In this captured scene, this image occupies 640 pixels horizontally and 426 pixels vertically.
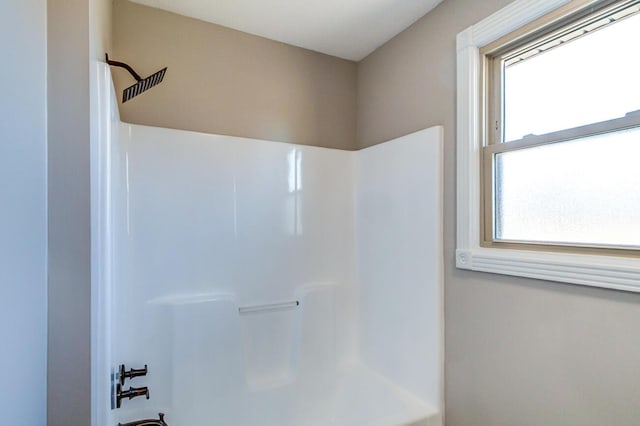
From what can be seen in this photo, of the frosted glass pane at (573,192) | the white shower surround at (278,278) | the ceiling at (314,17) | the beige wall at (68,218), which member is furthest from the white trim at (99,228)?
the frosted glass pane at (573,192)

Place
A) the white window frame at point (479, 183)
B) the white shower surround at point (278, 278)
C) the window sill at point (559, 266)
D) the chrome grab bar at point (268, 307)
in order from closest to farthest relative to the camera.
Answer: the window sill at point (559, 266), the white window frame at point (479, 183), the white shower surround at point (278, 278), the chrome grab bar at point (268, 307)

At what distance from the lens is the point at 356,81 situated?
2381 millimetres

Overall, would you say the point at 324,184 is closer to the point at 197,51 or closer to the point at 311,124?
the point at 311,124

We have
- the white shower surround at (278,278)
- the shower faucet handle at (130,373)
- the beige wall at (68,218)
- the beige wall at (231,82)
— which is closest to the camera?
the beige wall at (68,218)

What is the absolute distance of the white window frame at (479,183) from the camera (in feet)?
3.70

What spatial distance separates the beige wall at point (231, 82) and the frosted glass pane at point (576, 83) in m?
1.18

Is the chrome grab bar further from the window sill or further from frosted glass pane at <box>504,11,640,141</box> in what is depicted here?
frosted glass pane at <box>504,11,640,141</box>

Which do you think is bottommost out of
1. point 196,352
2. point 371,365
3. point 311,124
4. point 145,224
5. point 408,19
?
point 371,365

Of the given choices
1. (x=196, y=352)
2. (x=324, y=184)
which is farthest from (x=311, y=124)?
(x=196, y=352)

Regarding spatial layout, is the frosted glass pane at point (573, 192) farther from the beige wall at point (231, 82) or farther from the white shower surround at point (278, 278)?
the beige wall at point (231, 82)

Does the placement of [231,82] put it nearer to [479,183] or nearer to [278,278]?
[278,278]

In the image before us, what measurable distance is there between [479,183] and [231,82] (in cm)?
156

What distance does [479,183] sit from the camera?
1.48 metres

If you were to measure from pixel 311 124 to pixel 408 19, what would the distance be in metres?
0.86
